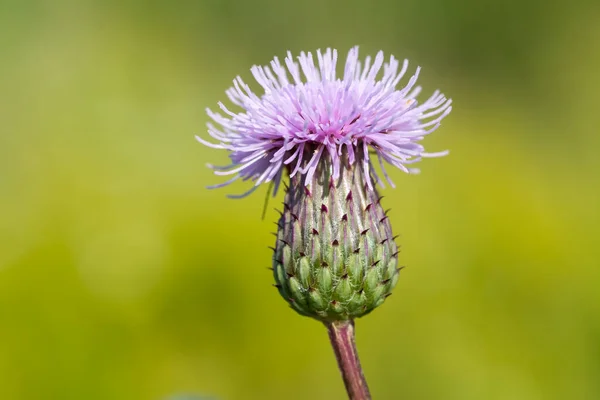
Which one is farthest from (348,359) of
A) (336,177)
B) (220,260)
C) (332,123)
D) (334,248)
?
(220,260)

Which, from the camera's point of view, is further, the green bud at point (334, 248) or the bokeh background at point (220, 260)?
the bokeh background at point (220, 260)

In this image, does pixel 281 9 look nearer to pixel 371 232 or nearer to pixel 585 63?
pixel 585 63

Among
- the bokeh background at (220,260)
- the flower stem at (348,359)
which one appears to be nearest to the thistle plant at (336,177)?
the flower stem at (348,359)

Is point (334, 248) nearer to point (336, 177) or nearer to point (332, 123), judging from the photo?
point (336, 177)

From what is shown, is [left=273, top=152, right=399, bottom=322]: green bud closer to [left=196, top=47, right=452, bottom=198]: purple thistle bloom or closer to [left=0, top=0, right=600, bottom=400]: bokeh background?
[left=196, top=47, right=452, bottom=198]: purple thistle bloom

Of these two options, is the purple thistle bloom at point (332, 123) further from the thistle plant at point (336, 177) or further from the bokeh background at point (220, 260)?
the bokeh background at point (220, 260)

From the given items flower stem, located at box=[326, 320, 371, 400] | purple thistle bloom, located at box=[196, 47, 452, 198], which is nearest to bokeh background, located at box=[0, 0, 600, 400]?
flower stem, located at box=[326, 320, 371, 400]
